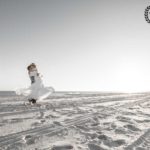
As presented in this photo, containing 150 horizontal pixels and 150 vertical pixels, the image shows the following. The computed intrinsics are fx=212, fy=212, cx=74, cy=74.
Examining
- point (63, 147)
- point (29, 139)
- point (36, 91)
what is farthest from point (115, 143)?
point (36, 91)

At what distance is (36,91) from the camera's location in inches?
511

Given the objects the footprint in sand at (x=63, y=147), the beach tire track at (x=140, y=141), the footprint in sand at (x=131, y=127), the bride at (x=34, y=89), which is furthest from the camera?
the bride at (x=34, y=89)

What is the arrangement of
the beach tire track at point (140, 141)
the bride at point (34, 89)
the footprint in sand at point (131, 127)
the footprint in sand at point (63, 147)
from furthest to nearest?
the bride at point (34, 89) → the footprint in sand at point (131, 127) → the beach tire track at point (140, 141) → the footprint in sand at point (63, 147)

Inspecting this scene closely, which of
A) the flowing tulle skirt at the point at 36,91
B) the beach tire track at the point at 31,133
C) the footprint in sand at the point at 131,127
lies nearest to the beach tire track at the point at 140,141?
the footprint in sand at the point at 131,127

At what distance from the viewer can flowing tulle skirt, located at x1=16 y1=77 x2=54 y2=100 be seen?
42.0 feet

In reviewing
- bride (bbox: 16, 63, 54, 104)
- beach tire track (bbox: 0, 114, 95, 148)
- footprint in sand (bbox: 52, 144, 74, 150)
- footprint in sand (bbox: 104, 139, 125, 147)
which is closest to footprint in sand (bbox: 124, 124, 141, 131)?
footprint in sand (bbox: 104, 139, 125, 147)

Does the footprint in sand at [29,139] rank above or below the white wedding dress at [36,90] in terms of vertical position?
below

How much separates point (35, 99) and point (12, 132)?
739 cm

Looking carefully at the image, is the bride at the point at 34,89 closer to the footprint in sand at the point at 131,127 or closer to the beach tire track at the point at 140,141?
the footprint in sand at the point at 131,127

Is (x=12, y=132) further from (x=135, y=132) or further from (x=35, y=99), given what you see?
(x=35, y=99)

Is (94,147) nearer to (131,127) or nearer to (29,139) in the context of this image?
(29,139)

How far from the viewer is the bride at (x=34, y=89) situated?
12.8 m

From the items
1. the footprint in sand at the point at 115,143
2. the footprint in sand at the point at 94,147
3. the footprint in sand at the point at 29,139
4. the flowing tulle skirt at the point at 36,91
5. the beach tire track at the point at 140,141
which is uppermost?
the flowing tulle skirt at the point at 36,91

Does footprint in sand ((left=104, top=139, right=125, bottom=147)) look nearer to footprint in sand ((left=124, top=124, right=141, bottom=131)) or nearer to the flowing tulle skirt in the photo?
footprint in sand ((left=124, top=124, right=141, bottom=131))
